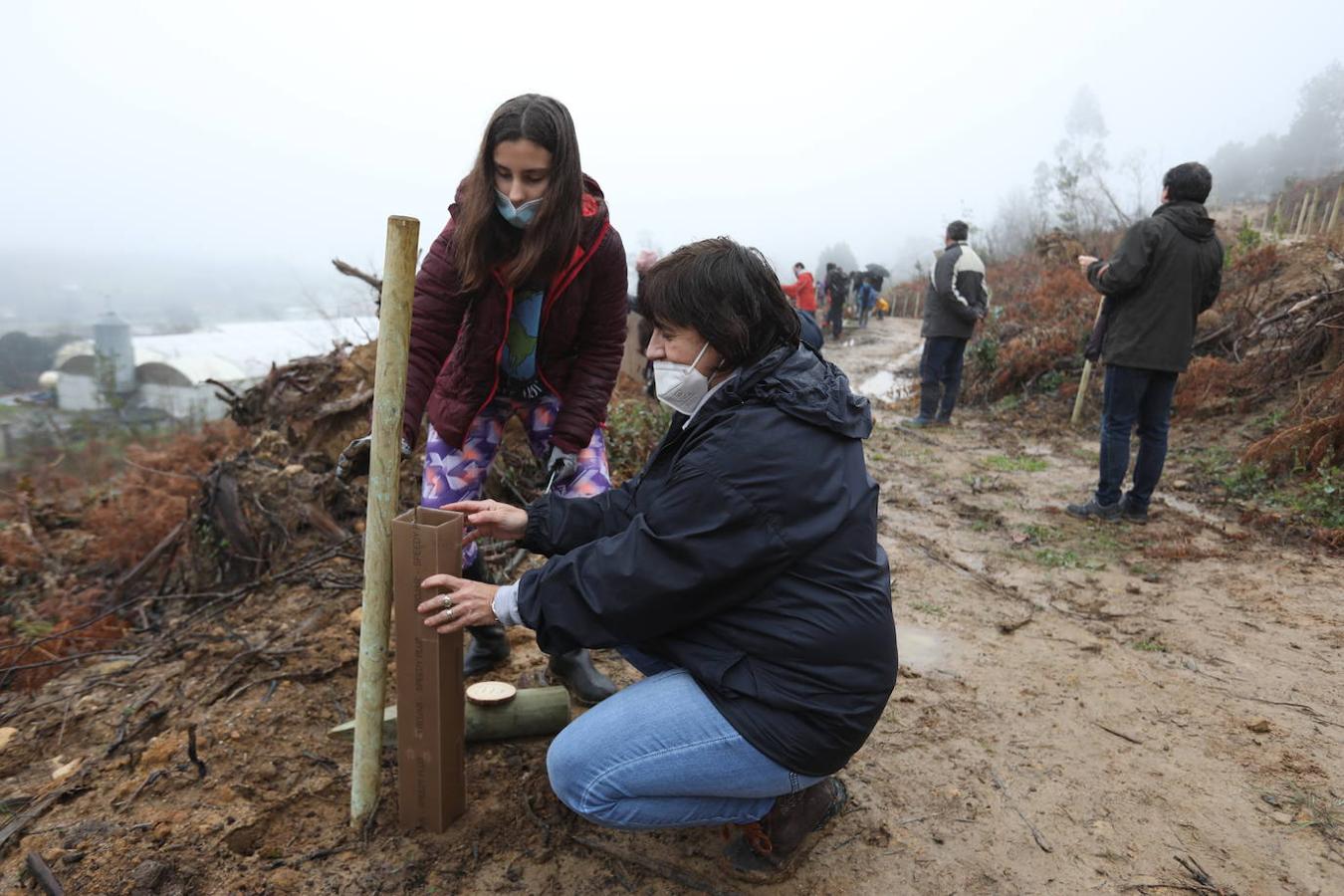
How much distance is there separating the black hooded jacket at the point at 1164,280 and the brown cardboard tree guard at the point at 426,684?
4323 millimetres

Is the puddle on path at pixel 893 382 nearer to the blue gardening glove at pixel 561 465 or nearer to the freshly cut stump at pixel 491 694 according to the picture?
the blue gardening glove at pixel 561 465

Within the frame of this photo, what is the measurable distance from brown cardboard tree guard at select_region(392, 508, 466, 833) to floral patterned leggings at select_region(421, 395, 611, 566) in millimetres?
550

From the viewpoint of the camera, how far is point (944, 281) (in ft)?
23.5

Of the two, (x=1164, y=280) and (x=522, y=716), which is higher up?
(x=1164, y=280)

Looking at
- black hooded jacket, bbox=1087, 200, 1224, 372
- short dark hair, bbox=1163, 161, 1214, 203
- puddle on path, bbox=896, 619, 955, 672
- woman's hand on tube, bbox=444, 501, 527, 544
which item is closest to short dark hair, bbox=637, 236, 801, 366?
woman's hand on tube, bbox=444, 501, 527, 544

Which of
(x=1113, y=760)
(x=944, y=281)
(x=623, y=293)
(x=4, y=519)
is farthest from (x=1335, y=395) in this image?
(x=4, y=519)

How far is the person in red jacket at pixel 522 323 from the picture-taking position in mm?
2145

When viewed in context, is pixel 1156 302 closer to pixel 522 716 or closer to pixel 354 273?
pixel 522 716

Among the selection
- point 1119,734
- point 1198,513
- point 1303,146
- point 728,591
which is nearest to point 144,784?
point 728,591

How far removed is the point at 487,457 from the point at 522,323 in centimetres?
49

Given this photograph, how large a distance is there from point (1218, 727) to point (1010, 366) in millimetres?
7020

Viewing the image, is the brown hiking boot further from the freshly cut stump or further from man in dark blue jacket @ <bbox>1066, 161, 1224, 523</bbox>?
man in dark blue jacket @ <bbox>1066, 161, 1224, 523</bbox>

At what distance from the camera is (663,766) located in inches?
65.6

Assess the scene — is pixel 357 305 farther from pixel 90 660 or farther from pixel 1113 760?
pixel 1113 760
